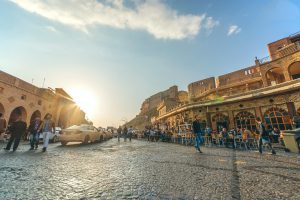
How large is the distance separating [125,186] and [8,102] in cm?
2091

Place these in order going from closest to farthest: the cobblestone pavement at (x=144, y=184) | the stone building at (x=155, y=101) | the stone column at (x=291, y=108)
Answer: the cobblestone pavement at (x=144, y=184) → the stone column at (x=291, y=108) → the stone building at (x=155, y=101)

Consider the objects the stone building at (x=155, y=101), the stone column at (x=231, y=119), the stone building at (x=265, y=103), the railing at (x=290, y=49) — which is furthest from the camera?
the stone building at (x=155, y=101)

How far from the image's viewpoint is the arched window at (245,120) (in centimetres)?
1753

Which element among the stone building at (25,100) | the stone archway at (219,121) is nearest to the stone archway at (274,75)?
the stone archway at (219,121)

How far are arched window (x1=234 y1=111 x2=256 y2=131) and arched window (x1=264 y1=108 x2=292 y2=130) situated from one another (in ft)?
4.40

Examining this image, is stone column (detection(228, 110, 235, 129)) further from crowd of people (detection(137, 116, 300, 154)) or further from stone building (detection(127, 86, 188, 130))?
stone building (detection(127, 86, 188, 130))

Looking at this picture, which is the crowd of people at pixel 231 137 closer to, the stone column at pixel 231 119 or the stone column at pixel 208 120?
the stone column at pixel 231 119

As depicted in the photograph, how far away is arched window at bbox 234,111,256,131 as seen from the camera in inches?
690

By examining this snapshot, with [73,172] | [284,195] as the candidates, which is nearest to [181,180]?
[284,195]

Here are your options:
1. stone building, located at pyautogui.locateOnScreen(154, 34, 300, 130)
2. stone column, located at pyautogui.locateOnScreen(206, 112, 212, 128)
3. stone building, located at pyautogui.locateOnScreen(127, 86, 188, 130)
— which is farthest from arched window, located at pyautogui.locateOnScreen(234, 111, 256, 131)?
stone building, located at pyautogui.locateOnScreen(127, 86, 188, 130)

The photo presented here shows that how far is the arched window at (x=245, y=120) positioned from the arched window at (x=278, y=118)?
1.34 metres

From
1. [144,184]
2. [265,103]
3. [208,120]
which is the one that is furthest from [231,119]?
[144,184]

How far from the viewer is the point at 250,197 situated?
2.52 metres

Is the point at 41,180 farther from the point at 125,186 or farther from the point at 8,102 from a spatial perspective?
the point at 8,102
